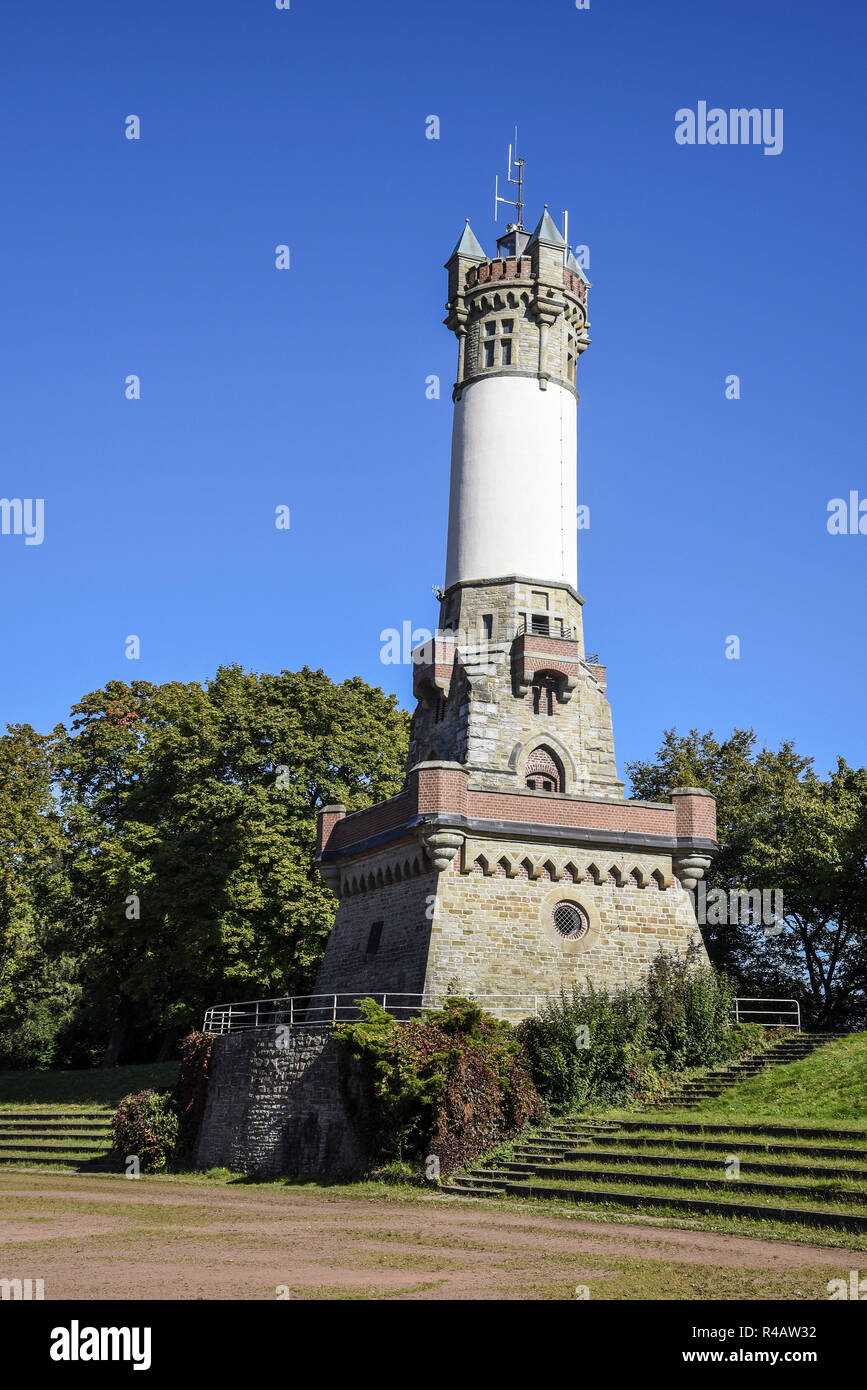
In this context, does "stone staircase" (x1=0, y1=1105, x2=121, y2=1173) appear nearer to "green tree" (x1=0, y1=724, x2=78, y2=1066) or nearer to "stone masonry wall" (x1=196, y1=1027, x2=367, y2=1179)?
"stone masonry wall" (x1=196, y1=1027, x2=367, y2=1179)

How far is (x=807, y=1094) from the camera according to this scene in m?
24.9

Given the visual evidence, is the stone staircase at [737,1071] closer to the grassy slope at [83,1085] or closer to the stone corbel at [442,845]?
the stone corbel at [442,845]

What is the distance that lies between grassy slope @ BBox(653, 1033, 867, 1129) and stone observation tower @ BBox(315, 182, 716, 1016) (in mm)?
6211

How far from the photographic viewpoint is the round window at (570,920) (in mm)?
32625

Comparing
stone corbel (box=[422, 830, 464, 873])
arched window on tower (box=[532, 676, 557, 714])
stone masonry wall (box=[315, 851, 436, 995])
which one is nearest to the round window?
stone corbel (box=[422, 830, 464, 873])

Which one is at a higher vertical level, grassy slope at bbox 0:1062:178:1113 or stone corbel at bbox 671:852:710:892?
stone corbel at bbox 671:852:710:892

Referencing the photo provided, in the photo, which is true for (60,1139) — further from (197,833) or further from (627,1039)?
(627,1039)

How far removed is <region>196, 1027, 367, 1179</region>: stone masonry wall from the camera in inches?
1099

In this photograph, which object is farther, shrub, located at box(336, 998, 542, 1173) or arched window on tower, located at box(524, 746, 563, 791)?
arched window on tower, located at box(524, 746, 563, 791)

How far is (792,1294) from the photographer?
41.2ft

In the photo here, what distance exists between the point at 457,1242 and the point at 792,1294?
565 cm

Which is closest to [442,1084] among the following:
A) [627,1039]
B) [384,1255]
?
[627,1039]

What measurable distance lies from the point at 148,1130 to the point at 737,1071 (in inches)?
590
